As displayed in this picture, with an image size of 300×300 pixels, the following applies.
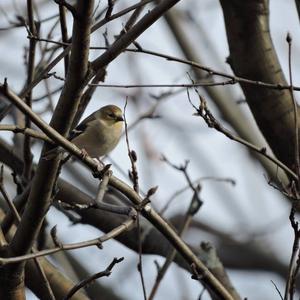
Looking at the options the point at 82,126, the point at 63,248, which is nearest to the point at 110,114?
the point at 82,126

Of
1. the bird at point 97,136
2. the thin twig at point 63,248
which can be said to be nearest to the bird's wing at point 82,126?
the bird at point 97,136

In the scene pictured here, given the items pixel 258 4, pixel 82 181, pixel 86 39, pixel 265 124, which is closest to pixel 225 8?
pixel 258 4

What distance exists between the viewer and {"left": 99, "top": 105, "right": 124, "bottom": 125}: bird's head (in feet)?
15.8

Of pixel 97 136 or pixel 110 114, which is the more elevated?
pixel 110 114

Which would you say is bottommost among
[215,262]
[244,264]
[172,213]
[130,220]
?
[130,220]

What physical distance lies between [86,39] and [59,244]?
0.73 m

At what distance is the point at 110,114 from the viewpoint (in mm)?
4918

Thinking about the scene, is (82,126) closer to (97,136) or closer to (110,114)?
(97,136)

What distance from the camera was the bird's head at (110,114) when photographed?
482 cm

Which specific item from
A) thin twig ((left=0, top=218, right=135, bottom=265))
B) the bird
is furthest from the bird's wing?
thin twig ((left=0, top=218, right=135, bottom=265))

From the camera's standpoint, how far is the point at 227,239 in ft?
25.6

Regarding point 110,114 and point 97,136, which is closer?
point 97,136

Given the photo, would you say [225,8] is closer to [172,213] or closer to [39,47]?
[39,47]

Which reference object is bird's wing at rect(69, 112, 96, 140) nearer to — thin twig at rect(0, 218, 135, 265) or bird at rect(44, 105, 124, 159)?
bird at rect(44, 105, 124, 159)
